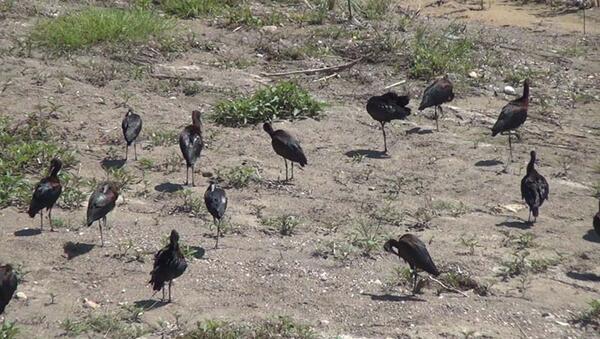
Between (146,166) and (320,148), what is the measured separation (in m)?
2.15

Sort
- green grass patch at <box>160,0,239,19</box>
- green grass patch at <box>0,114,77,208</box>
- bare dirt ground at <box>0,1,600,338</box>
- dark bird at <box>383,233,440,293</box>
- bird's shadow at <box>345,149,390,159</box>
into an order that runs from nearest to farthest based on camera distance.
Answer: bare dirt ground at <box>0,1,600,338</box> < dark bird at <box>383,233,440,293</box> < green grass patch at <box>0,114,77,208</box> < bird's shadow at <box>345,149,390,159</box> < green grass patch at <box>160,0,239,19</box>

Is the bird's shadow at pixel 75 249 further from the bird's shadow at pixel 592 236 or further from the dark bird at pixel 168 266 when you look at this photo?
the bird's shadow at pixel 592 236

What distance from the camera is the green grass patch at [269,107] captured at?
539 inches

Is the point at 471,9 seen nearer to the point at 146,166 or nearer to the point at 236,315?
the point at 146,166

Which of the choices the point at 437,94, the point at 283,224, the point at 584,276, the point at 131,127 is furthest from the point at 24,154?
the point at 584,276

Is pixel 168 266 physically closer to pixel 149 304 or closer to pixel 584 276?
pixel 149 304

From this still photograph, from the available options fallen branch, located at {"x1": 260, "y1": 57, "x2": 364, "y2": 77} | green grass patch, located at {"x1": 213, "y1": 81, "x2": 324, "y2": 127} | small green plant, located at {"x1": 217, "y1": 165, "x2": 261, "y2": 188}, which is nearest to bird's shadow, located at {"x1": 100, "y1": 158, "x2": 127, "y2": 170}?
small green plant, located at {"x1": 217, "y1": 165, "x2": 261, "y2": 188}

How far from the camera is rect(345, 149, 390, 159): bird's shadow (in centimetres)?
1314

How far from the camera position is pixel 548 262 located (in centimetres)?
Result: 1045

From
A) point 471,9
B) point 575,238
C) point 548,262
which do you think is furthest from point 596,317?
point 471,9

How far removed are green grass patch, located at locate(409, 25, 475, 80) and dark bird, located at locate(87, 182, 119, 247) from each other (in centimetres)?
641

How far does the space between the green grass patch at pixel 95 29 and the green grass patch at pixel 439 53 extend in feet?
11.9

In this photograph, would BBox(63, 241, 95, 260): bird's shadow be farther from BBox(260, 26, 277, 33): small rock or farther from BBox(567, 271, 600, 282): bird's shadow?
BBox(260, 26, 277, 33): small rock

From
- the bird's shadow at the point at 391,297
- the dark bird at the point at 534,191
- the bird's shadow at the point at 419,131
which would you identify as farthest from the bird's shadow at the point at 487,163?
the bird's shadow at the point at 391,297
